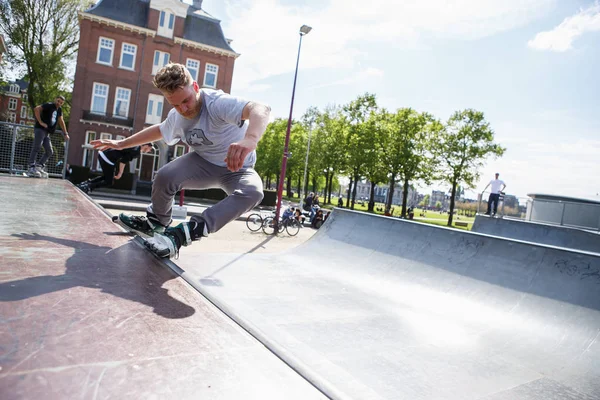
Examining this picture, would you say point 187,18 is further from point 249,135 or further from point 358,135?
point 249,135

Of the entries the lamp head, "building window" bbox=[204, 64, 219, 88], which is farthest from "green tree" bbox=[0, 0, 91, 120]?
the lamp head

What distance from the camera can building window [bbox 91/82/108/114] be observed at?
1159 inches

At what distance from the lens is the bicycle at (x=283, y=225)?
16.9 meters

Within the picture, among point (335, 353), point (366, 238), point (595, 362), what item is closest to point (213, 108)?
point (335, 353)

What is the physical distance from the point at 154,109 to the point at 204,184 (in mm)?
31127

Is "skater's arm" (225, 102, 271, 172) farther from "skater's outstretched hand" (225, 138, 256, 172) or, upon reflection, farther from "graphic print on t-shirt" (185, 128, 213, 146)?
"graphic print on t-shirt" (185, 128, 213, 146)

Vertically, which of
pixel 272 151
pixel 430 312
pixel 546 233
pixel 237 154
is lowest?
pixel 430 312

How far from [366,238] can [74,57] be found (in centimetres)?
3580

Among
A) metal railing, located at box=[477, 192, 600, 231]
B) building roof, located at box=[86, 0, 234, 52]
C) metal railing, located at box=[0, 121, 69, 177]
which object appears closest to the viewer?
metal railing, located at box=[0, 121, 69, 177]

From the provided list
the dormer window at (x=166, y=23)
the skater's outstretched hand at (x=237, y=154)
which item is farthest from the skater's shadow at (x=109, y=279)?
the dormer window at (x=166, y=23)

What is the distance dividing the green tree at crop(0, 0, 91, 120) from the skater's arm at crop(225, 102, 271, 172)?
3417 centimetres

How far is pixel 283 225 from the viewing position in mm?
17328

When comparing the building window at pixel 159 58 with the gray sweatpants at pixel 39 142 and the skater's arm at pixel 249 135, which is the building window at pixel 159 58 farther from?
the skater's arm at pixel 249 135

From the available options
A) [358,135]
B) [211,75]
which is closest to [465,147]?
[358,135]
